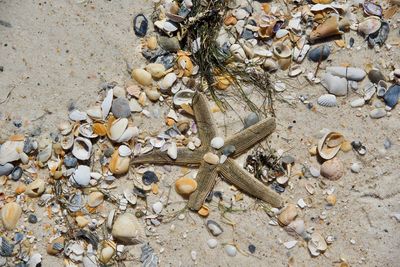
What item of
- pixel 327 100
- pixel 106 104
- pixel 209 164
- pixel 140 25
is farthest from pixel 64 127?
pixel 327 100

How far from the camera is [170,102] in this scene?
124 inches

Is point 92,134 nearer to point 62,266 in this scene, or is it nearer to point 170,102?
point 170,102

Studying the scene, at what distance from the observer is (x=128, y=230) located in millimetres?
3033

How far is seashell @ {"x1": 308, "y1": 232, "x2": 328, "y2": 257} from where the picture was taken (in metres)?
3.07

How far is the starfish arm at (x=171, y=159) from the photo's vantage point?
9.99 ft

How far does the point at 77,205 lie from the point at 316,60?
1.63 metres

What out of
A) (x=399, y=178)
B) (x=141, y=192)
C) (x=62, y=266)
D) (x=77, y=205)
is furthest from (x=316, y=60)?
(x=62, y=266)

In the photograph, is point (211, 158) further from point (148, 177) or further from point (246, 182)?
point (148, 177)

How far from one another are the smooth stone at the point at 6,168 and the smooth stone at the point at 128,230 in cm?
68

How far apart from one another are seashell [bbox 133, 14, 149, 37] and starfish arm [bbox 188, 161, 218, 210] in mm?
847

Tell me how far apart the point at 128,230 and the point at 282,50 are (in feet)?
4.50

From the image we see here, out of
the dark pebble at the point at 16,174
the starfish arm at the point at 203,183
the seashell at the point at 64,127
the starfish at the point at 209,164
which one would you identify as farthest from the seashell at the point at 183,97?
the dark pebble at the point at 16,174

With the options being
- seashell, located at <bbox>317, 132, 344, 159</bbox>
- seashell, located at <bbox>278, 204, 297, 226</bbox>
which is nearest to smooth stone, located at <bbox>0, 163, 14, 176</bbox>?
seashell, located at <bbox>278, 204, 297, 226</bbox>

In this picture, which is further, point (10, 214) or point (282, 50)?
point (282, 50)
